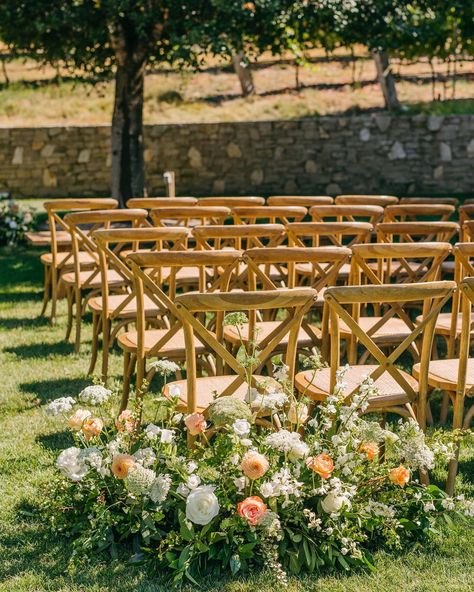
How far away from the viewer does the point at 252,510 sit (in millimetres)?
3293

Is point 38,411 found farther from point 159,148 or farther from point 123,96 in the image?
point 159,148

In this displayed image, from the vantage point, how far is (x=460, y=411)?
404cm

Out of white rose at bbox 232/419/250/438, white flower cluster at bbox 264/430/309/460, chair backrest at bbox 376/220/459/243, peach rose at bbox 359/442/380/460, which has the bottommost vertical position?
peach rose at bbox 359/442/380/460

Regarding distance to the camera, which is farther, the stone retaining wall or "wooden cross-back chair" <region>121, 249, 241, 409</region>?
the stone retaining wall

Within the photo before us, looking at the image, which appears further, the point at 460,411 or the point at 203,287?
the point at 203,287

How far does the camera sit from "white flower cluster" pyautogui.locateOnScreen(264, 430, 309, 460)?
3.40 m

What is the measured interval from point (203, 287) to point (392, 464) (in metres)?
1.81

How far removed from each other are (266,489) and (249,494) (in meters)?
0.10

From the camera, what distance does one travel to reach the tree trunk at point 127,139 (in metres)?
12.6

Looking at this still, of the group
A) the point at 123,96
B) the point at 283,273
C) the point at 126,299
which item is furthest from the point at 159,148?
the point at 126,299

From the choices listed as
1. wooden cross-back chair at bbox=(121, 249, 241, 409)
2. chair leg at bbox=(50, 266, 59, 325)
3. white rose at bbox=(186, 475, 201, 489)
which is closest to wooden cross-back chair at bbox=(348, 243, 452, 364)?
wooden cross-back chair at bbox=(121, 249, 241, 409)

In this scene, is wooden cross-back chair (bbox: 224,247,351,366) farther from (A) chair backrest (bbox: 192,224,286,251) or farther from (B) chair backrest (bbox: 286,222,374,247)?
(A) chair backrest (bbox: 192,224,286,251)

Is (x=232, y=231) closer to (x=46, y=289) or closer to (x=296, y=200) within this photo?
(x=296, y=200)

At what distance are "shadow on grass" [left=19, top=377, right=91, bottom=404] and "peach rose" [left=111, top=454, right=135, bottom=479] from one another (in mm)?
2149
